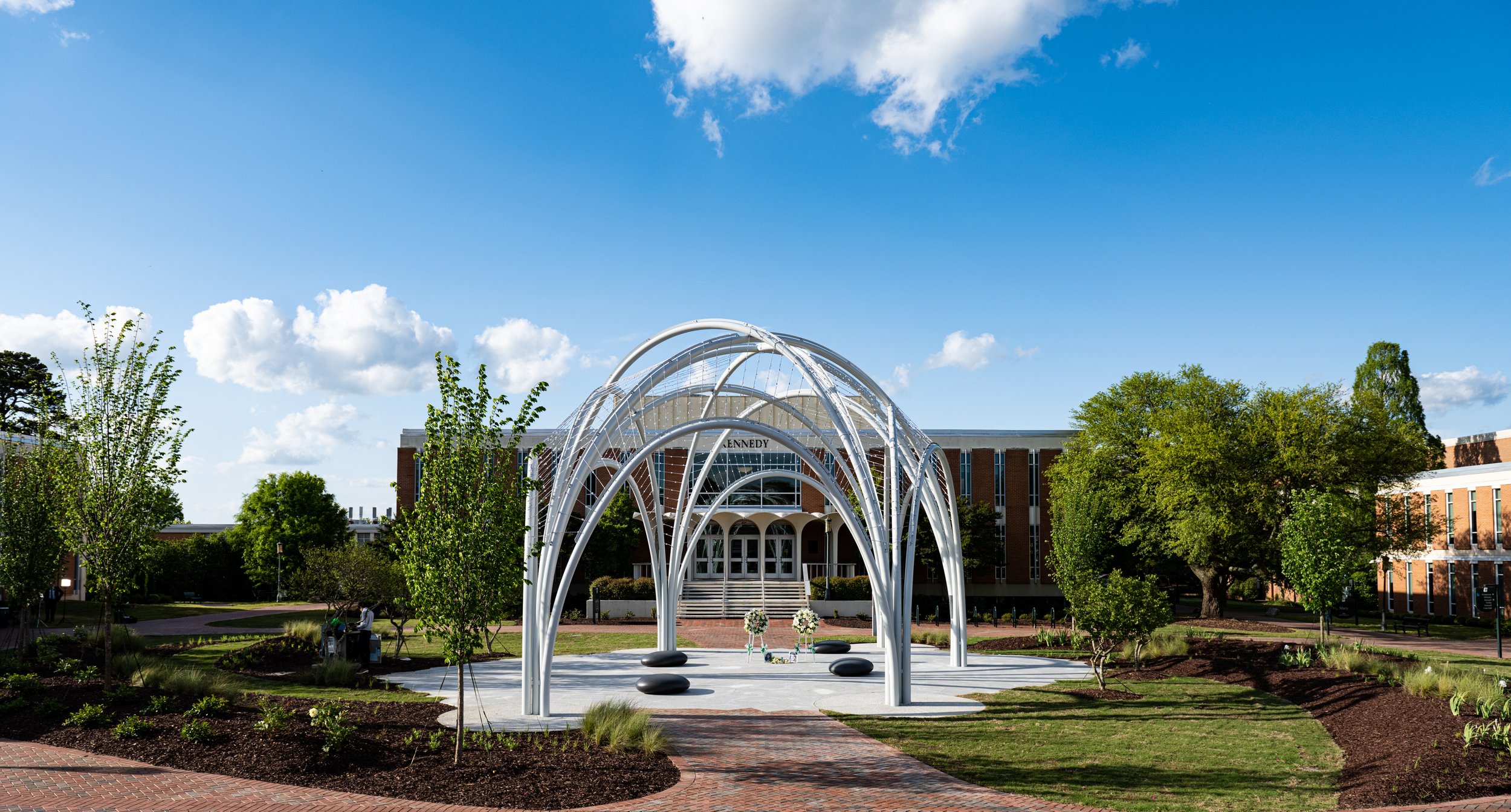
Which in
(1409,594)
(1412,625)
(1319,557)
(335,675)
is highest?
(1319,557)

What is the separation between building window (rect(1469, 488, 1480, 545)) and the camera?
44.0m

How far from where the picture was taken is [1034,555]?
5278cm

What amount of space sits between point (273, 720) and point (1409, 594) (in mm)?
53303

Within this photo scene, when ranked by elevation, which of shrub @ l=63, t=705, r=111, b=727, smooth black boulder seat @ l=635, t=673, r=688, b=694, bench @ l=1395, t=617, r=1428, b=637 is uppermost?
shrub @ l=63, t=705, r=111, b=727

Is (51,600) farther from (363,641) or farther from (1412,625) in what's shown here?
(1412,625)

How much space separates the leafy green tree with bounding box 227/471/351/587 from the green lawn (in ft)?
151

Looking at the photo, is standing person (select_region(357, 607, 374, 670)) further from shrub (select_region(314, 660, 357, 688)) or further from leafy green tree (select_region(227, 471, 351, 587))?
leafy green tree (select_region(227, 471, 351, 587))

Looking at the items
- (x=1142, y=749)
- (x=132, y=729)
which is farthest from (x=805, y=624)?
(x=132, y=729)

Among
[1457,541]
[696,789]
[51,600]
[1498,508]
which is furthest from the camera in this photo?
[1457,541]

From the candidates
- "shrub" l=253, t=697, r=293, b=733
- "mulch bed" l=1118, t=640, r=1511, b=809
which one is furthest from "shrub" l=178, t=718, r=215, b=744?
"mulch bed" l=1118, t=640, r=1511, b=809

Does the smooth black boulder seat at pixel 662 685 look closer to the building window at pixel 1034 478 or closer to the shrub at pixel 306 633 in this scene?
the shrub at pixel 306 633

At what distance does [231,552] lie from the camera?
57000 millimetres

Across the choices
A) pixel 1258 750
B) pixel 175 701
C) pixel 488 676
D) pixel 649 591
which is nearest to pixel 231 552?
pixel 649 591

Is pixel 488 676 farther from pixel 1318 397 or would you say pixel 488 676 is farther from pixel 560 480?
pixel 1318 397
